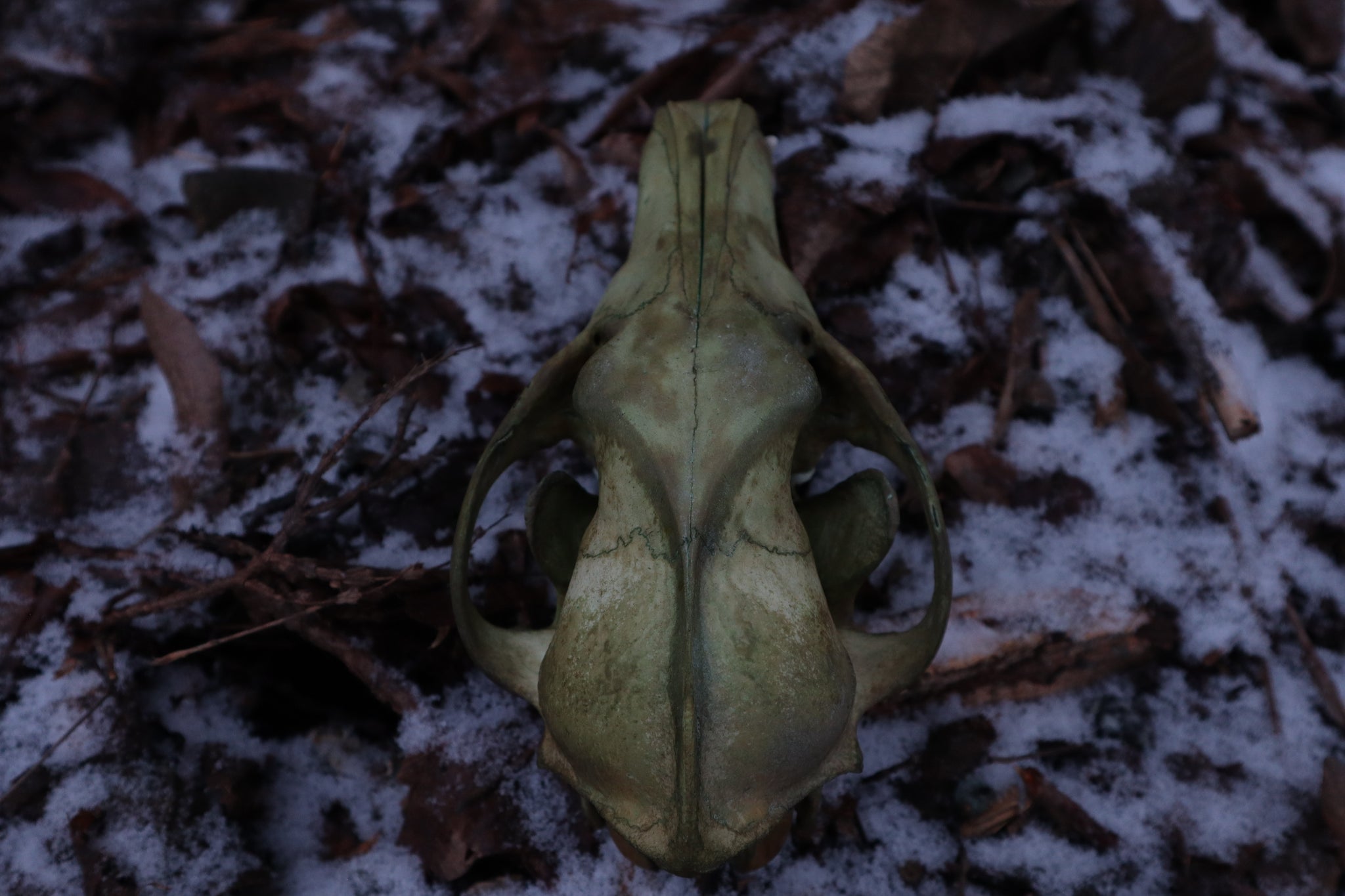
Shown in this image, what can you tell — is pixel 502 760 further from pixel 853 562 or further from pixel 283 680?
pixel 853 562

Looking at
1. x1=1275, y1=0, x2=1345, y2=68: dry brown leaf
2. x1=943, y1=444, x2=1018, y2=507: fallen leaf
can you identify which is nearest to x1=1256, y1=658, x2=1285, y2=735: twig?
x1=943, y1=444, x2=1018, y2=507: fallen leaf

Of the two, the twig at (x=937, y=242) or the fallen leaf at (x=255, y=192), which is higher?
the fallen leaf at (x=255, y=192)

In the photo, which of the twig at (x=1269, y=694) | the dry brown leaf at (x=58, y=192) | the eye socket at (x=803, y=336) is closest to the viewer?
the eye socket at (x=803, y=336)

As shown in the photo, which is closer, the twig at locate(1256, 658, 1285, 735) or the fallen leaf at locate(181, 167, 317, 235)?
the twig at locate(1256, 658, 1285, 735)

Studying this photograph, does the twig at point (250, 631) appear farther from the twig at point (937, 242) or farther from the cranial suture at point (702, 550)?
the twig at point (937, 242)

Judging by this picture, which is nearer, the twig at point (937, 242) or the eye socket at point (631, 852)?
the eye socket at point (631, 852)

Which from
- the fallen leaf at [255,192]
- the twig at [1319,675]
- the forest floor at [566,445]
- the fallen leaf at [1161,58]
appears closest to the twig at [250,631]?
the forest floor at [566,445]

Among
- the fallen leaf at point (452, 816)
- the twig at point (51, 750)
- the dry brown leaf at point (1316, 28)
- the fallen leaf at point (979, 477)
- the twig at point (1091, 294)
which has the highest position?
the dry brown leaf at point (1316, 28)

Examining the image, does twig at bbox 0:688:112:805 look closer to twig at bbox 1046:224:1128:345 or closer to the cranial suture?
the cranial suture
